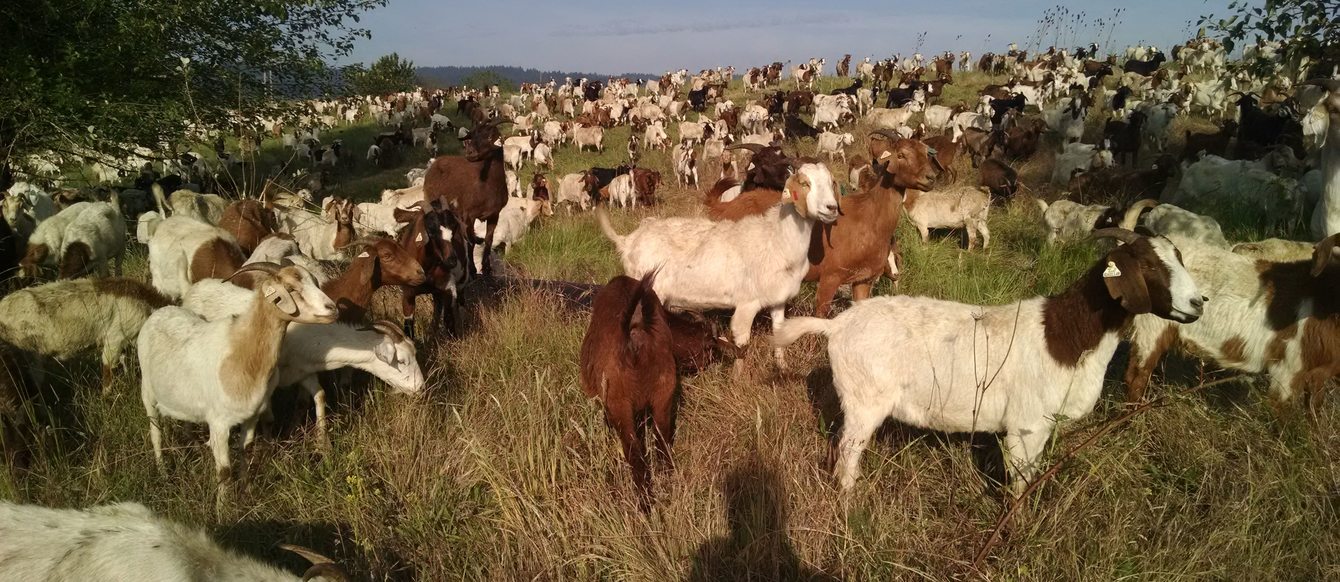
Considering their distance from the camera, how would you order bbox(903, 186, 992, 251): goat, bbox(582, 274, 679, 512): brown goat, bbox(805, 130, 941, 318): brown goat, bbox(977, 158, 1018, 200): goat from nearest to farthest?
bbox(582, 274, 679, 512): brown goat → bbox(805, 130, 941, 318): brown goat → bbox(903, 186, 992, 251): goat → bbox(977, 158, 1018, 200): goat

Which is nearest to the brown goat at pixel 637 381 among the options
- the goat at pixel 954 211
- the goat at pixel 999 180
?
the goat at pixel 954 211

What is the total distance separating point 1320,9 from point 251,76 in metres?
15.6

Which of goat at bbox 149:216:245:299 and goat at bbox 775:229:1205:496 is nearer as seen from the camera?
goat at bbox 775:229:1205:496

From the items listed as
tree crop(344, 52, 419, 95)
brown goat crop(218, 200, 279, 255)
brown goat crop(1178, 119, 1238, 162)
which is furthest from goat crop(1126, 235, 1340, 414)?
tree crop(344, 52, 419, 95)

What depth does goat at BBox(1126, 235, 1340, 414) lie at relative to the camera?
443 centimetres

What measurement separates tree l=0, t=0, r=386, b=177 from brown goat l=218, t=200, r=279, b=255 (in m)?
1.15

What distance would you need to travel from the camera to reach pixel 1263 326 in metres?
4.70

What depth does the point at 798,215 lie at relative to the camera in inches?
227

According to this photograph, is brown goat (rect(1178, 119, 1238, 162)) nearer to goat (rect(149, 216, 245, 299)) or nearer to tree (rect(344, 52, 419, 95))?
goat (rect(149, 216, 245, 299))

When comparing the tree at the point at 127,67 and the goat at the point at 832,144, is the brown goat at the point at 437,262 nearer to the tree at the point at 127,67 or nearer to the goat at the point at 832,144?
the tree at the point at 127,67

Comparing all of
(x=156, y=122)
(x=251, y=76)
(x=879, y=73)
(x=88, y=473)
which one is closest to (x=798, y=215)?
(x=88, y=473)

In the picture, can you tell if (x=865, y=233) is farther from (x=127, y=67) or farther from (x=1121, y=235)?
(x=127, y=67)

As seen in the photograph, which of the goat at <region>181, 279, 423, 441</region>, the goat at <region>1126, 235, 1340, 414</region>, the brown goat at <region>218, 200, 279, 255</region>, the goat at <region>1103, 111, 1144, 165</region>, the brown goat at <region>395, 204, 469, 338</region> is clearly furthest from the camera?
the goat at <region>1103, 111, 1144, 165</region>

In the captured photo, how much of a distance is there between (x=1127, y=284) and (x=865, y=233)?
10.2ft
